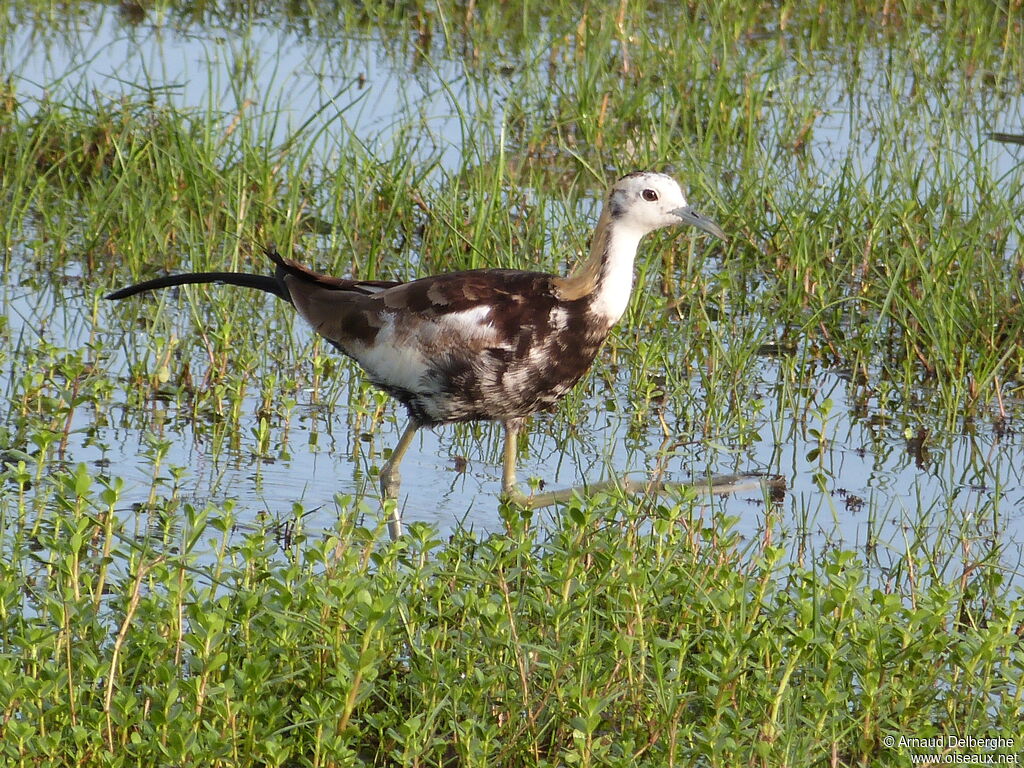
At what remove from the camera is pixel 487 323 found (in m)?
5.04

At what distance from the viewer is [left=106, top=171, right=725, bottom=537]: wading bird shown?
507 cm

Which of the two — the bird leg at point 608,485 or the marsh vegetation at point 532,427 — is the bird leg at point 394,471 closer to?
the marsh vegetation at point 532,427

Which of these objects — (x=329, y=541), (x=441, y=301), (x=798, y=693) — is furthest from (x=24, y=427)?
(x=798, y=693)

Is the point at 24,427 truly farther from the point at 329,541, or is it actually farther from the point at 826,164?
the point at 826,164

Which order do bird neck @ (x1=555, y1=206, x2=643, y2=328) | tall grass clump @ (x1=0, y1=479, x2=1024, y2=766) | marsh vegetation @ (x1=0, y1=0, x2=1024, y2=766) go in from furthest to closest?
1. bird neck @ (x1=555, y1=206, x2=643, y2=328)
2. marsh vegetation @ (x1=0, y1=0, x2=1024, y2=766)
3. tall grass clump @ (x1=0, y1=479, x2=1024, y2=766)

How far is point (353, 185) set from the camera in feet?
24.6

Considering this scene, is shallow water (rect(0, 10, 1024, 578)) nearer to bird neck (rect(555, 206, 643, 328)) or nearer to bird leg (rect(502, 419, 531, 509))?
bird leg (rect(502, 419, 531, 509))

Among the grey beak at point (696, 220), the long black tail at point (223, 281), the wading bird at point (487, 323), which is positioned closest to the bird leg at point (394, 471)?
the wading bird at point (487, 323)

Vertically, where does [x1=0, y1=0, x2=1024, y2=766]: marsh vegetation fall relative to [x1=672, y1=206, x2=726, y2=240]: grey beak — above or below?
below

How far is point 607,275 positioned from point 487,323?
1.52 ft

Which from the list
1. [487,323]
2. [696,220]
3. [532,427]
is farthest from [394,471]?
[696,220]

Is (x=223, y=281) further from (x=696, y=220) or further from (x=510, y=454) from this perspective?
(x=696, y=220)

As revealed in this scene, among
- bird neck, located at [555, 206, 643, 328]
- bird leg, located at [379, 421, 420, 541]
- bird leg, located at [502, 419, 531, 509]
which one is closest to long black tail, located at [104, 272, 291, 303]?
bird leg, located at [379, 421, 420, 541]

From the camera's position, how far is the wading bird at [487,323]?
5.07 m
